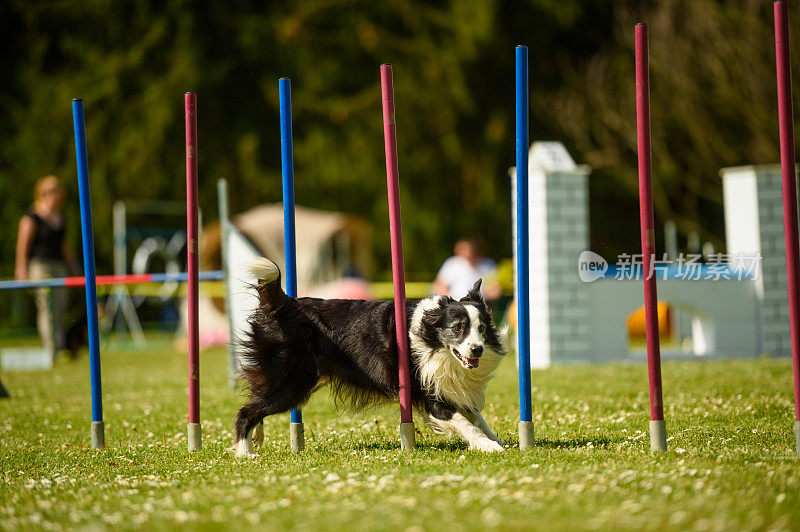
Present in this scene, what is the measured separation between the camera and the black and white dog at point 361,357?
219 inches

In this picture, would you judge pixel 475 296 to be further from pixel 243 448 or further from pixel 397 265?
pixel 243 448

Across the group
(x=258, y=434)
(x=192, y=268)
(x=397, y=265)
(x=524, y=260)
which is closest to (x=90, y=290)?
(x=192, y=268)

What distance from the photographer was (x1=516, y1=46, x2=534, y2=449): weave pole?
5.23 m

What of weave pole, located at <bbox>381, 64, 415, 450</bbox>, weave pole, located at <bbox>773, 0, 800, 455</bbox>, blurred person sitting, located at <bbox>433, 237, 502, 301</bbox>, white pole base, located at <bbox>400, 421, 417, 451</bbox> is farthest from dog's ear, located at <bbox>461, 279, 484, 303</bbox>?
blurred person sitting, located at <bbox>433, 237, 502, 301</bbox>

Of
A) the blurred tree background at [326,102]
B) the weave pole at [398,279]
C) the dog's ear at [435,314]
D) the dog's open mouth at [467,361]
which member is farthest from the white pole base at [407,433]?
the blurred tree background at [326,102]

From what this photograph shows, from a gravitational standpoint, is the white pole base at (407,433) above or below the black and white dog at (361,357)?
below

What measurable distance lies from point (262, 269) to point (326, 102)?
18.4m

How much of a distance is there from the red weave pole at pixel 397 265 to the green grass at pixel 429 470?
0.36 metres

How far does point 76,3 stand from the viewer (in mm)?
23156

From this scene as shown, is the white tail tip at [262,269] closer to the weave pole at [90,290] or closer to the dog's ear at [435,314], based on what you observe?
the dog's ear at [435,314]

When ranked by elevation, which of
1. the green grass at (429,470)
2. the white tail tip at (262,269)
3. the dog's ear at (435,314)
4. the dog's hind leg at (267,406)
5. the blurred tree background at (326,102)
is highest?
the blurred tree background at (326,102)

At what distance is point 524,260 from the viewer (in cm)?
520

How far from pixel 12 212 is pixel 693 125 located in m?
16.1

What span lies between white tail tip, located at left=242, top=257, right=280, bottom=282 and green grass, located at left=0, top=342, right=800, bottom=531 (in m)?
1.04
